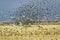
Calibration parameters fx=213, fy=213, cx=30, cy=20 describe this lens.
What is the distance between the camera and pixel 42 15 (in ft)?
52.2

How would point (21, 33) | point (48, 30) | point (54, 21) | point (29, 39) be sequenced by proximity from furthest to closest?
point (54, 21) < point (48, 30) < point (21, 33) < point (29, 39)

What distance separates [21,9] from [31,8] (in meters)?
0.80

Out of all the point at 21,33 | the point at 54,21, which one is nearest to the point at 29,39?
the point at 21,33

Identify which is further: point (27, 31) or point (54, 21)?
point (54, 21)

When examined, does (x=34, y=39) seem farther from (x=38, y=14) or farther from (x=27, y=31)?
(x=38, y=14)

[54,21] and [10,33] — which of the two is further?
[54,21]

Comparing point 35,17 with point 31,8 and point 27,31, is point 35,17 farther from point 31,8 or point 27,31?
point 27,31

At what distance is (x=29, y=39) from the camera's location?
9.34m

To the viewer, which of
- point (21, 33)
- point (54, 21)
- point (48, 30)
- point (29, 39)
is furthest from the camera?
point (54, 21)

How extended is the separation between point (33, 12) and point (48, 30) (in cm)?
466

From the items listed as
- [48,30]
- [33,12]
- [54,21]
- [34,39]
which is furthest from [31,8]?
[34,39]

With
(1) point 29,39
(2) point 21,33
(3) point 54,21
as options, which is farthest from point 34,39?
(3) point 54,21

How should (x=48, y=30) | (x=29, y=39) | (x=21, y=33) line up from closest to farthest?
(x=29, y=39) → (x=21, y=33) → (x=48, y=30)

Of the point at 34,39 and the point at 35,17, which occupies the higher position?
the point at 34,39
